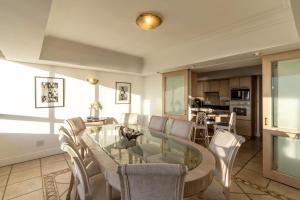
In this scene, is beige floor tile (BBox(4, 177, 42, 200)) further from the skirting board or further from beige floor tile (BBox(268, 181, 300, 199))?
beige floor tile (BBox(268, 181, 300, 199))

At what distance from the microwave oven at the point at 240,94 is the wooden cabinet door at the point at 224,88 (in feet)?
1.06

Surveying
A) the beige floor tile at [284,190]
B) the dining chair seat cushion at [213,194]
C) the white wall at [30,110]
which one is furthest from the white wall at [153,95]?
the dining chair seat cushion at [213,194]

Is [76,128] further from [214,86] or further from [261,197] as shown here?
[214,86]

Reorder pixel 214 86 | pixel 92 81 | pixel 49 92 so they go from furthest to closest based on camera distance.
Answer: pixel 214 86 → pixel 92 81 → pixel 49 92

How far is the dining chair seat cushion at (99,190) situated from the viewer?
1.42 meters

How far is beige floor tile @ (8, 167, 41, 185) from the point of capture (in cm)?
266

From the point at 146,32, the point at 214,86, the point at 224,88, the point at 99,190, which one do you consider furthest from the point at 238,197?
the point at 214,86

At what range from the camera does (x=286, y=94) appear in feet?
8.52

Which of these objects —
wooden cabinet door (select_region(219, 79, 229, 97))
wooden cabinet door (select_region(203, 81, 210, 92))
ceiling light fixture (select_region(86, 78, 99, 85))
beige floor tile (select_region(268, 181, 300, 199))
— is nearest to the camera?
beige floor tile (select_region(268, 181, 300, 199))

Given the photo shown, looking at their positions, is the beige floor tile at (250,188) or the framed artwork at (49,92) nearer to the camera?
the beige floor tile at (250,188)

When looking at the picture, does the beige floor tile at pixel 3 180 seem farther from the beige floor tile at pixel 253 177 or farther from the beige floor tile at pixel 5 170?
the beige floor tile at pixel 253 177

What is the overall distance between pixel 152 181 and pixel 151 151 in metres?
0.97

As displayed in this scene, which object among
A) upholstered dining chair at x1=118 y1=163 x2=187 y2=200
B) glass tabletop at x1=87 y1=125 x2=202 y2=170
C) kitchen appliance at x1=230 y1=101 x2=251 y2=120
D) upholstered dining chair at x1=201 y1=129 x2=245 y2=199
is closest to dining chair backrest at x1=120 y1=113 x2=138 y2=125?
glass tabletop at x1=87 y1=125 x2=202 y2=170

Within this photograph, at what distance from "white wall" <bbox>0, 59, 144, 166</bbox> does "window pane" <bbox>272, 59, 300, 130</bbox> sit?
158 inches
